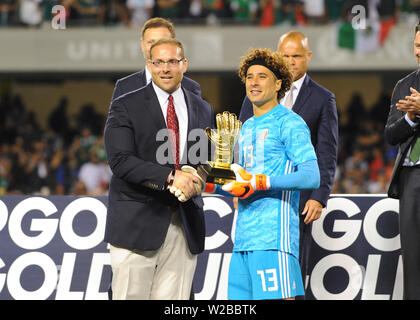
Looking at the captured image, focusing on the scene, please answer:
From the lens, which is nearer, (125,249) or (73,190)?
(125,249)

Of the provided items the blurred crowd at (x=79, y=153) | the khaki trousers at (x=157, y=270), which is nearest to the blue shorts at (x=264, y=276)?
the khaki trousers at (x=157, y=270)

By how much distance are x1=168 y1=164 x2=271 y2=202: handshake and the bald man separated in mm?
879

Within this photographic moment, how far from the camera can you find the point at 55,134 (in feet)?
54.4

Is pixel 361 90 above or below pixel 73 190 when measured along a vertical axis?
above

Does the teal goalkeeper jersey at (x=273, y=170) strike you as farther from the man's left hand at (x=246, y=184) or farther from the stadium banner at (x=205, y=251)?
the stadium banner at (x=205, y=251)

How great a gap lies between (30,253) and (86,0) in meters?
12.1

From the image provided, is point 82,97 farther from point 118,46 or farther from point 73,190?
point 73,190

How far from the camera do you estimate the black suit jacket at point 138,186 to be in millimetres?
3795

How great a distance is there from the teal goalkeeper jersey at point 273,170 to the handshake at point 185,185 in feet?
0.86

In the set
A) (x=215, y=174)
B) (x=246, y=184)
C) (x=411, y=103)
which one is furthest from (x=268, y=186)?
(x=411, y=103)

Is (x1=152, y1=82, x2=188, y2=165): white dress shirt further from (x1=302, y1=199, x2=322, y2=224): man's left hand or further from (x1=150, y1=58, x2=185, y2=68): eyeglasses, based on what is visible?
(x1=302, y1=199, x2=322, y2=224): man's left hand

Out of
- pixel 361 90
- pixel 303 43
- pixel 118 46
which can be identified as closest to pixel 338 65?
pixel 361 90

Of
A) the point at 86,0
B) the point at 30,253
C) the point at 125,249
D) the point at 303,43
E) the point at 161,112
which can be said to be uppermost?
the point at 86,0

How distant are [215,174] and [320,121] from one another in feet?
3.71
